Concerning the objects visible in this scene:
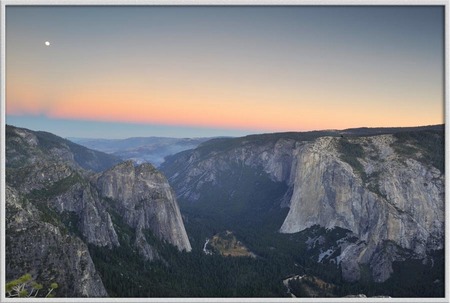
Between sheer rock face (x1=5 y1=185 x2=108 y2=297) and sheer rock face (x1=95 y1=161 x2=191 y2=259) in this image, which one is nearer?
sheer rock face (x1=5 y1=185 x2=108 y2=297)

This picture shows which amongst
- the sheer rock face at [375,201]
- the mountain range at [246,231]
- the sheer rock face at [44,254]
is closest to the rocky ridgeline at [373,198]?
the sheer rock face at [375,201]

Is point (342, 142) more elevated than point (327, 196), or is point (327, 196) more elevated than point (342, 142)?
point (342, 142)

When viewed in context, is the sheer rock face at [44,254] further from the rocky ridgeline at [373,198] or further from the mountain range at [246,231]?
the rocky ridgeline at [373,198]

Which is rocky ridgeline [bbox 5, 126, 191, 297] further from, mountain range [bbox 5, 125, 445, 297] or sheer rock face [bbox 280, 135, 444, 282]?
sheer rock face [bbox 280, 135, 444, 282]

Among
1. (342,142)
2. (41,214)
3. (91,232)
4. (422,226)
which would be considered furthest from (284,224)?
(41,214)

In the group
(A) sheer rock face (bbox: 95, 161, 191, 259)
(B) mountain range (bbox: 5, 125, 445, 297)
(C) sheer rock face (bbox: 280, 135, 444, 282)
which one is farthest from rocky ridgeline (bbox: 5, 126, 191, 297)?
(C) sheer rock face (bbox: 280, 135, 444, 282)

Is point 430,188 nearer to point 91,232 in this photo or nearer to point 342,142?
point 342,142
